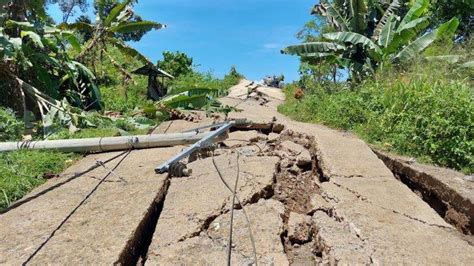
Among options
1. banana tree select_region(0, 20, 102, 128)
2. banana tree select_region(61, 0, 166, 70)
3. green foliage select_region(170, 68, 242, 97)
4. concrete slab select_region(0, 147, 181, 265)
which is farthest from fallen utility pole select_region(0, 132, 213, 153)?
green foliage select_region(170, 68, 242, 97)

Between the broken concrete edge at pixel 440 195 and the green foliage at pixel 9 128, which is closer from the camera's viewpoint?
the broken concrete edge at pixel 440 195

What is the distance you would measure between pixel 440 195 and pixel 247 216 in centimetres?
186

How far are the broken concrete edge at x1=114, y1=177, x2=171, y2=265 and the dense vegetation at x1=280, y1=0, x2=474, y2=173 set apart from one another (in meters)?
2.99

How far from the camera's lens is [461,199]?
3.25 metres

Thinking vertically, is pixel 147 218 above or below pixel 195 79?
below

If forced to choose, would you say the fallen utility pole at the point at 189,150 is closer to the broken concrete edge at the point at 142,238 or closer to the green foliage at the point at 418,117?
the broken concrete edge at the point at 142,238

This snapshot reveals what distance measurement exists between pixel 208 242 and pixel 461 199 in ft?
6.73

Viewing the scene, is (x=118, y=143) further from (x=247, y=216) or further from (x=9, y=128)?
(x=247, y=216)

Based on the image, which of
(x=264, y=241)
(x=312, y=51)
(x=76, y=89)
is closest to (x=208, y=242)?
(x=264, y=241)

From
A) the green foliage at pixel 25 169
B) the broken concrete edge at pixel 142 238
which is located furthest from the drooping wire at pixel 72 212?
the green foliage at pixel 25 169

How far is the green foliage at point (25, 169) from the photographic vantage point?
3434mm

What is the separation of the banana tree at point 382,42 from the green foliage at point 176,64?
772cm

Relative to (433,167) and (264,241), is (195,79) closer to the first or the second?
(433,167)

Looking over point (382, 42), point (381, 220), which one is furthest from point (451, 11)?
point (381, 220)
